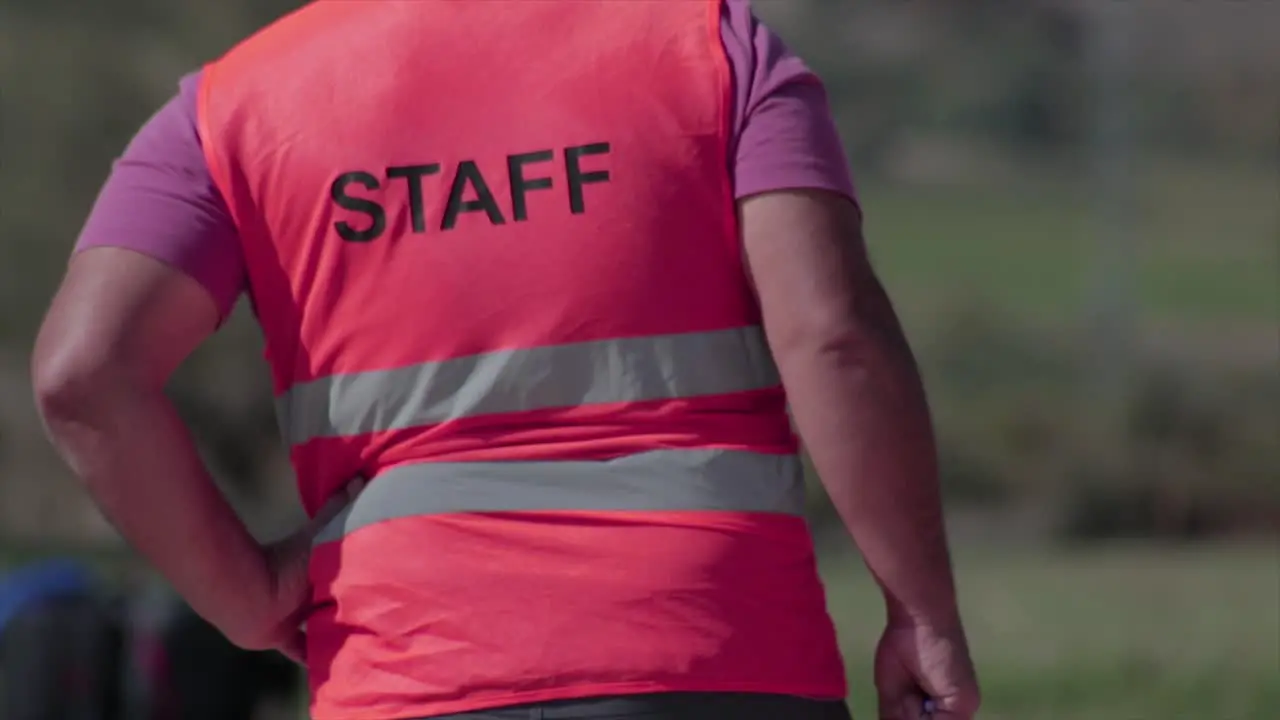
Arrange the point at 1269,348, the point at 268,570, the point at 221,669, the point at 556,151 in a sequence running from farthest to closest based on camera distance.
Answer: the point at 1269,348
the point at 221,669
the point at 268,570
the point at 556,151

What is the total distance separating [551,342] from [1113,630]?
599 centimetres

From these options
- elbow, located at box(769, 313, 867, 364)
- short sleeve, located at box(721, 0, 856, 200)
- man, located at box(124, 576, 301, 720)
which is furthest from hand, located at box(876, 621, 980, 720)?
man, located at box(124, 576, 301, 720)

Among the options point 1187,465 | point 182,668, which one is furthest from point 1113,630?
point 182,668

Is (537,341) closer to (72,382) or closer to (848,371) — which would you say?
(848,371)

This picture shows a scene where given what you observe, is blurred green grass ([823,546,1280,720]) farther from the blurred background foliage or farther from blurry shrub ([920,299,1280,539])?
blurry shrub ([920,299,1280,539])

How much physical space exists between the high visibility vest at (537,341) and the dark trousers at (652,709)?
0.04 feet

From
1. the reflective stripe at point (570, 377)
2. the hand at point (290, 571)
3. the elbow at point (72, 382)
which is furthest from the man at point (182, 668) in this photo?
the reflective stripe at point (570, 377)

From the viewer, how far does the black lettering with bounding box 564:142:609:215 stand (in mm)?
1883

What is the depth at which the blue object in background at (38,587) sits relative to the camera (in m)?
4.48

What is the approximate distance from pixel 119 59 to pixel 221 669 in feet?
20.2

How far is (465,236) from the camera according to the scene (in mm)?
1904

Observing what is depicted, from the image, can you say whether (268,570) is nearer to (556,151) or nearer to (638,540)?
(638,540)

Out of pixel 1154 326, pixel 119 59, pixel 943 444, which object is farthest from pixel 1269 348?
pixel 119 59

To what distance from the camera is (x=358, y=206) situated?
1.92 metres
